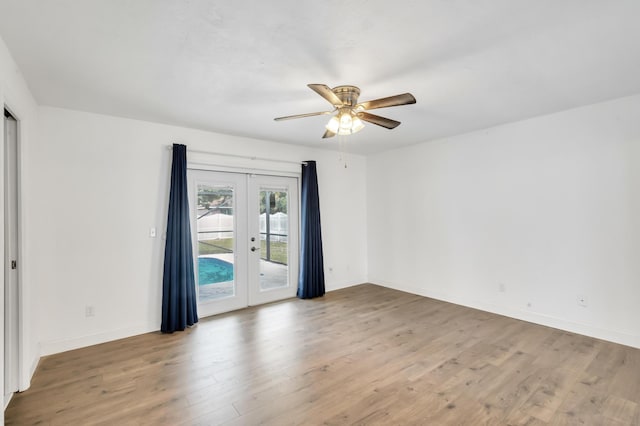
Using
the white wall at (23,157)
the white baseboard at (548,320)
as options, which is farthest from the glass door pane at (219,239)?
the white baseboard at (548,320)

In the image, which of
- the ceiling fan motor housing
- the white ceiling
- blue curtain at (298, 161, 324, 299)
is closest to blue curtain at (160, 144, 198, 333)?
the white ceiling

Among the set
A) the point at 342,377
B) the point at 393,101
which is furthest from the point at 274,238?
the point at 393,101

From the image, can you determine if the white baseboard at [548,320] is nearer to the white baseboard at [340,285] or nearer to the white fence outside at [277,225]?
the white baseboard at [340,285]

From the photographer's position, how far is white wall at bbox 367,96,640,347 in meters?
3.38

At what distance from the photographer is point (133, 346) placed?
3469 millimetres

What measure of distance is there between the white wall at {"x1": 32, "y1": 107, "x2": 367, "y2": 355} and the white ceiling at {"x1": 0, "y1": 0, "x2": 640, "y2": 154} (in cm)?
36

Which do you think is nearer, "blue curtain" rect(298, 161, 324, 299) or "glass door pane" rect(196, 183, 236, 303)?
"glass door pane" rect(196, 183, 236, 303)

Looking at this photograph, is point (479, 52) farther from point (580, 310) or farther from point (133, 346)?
point (133, 346)

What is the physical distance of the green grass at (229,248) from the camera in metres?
4.42

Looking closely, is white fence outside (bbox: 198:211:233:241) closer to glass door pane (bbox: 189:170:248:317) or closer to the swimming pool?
glass door pane (bbox: 189:170:248:317)

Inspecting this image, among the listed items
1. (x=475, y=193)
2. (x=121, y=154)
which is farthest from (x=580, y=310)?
(x=121, y=154)

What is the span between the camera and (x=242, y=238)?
4.77m

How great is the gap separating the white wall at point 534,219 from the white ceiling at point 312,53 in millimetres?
505

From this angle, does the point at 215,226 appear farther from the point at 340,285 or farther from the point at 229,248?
the point at 340,285
